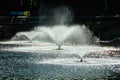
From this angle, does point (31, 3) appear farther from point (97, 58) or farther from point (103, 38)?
point (97, 58)

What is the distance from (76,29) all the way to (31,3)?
22950 millimetres

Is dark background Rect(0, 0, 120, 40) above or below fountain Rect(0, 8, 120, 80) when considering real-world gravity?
above

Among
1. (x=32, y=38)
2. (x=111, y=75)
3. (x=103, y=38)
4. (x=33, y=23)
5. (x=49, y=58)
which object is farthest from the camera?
(x=33, y=23)

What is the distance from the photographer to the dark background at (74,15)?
72.9 metres

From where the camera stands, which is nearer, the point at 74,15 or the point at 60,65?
the point at 60,65

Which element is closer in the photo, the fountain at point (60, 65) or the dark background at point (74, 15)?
the fountain at point (60, 65)

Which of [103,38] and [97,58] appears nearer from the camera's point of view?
[97,58]

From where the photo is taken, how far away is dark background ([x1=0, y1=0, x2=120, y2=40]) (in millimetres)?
72875

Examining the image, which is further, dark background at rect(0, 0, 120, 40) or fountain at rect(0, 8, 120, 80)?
dark background at rect(0, 0, 120, 40)

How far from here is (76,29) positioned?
76.1 m

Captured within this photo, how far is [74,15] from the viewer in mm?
89625

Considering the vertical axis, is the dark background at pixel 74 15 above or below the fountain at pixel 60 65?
above

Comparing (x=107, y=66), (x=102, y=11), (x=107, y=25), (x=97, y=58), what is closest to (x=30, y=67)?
(x=107, y=66)

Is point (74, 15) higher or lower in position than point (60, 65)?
higher
